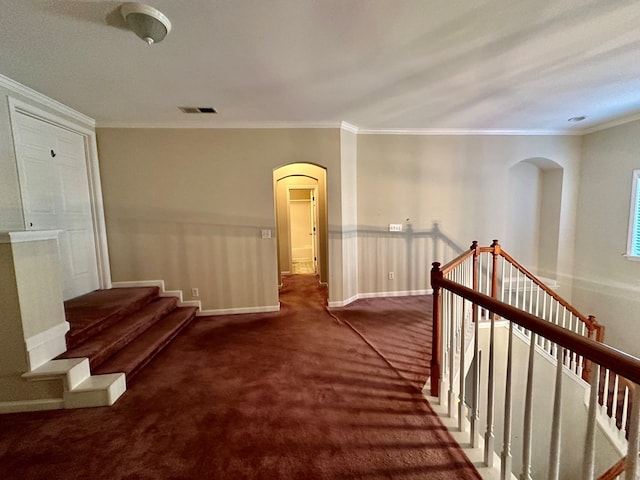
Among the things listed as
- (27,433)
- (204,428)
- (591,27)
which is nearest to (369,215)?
(591,27)

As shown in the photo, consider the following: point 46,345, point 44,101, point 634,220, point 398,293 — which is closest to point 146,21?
point 44,101

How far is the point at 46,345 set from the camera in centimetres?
213

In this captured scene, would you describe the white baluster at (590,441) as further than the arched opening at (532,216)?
No

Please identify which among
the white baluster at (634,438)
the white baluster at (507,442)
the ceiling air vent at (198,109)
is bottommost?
the white baluster at (507,442)

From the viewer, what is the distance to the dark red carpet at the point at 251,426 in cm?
153

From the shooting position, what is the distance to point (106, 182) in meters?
3.68

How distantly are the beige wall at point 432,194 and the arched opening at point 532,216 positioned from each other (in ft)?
0.68

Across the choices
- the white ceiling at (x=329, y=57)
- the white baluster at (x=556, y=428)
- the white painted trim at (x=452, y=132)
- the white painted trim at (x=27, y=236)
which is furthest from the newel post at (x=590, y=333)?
the white painted trim at (x=27, y=236)

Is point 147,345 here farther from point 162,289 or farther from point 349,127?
point 349,127

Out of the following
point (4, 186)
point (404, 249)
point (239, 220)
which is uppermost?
point (4, 186)

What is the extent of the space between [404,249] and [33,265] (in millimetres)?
4334

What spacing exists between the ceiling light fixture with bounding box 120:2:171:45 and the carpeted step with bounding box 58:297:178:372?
249cm

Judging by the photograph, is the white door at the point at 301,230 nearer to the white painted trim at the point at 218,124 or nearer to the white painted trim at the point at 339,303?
the white painted trim at the point at 339,303

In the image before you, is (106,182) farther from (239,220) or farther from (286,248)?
(286,248)
